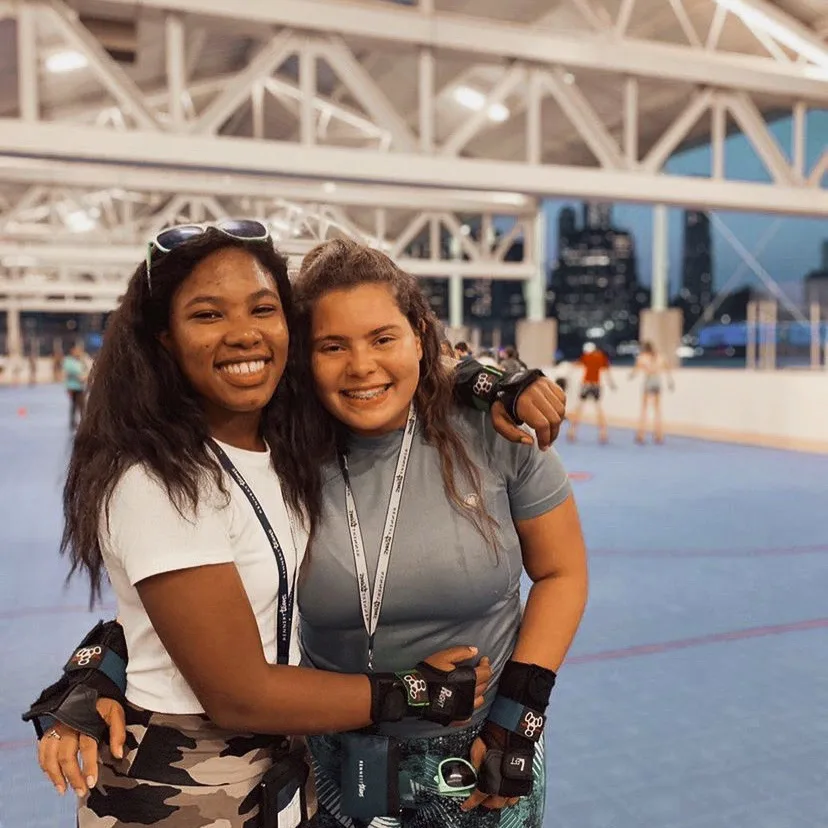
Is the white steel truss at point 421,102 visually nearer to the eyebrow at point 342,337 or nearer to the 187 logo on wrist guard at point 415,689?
the eyebrow at point 342,337

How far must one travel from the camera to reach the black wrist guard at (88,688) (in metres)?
1.06

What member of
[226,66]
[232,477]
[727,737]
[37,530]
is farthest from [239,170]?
[226,66]

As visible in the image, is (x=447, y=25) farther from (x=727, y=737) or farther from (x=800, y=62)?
(x=727, y=737)

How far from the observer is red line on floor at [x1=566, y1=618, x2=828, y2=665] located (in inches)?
129

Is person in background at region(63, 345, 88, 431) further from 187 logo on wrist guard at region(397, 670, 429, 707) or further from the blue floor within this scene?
187 logo on wrist guard at region(397, 670, 429, 707)

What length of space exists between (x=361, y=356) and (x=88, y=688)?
59cm

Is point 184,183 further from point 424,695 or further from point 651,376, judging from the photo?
point 424,695

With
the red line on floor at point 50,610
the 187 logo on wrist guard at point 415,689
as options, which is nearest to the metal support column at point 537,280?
the red line on floor at point 50,610

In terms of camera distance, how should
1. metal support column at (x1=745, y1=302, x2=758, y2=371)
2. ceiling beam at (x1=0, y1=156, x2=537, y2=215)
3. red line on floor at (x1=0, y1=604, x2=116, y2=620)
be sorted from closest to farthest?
red line on floor at (x1=0, y1=604, x2=116, y2=620)
metal support column at (x1=745, y1=302, x2=758, y2=371)
ceiling beam at (x1=0, y1=156, x2=537, y2=215)

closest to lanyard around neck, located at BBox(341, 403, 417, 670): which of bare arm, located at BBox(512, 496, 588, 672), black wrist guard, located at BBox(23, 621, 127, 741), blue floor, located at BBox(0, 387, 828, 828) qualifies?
bare arm, located at BBox(512, 496, 588, 672)

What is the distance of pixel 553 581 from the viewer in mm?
1247

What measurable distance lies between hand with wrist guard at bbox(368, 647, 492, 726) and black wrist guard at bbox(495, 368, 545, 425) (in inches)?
14.4

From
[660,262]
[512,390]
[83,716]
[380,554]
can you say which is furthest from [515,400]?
[660,262]

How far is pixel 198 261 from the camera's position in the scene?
3.47ft
